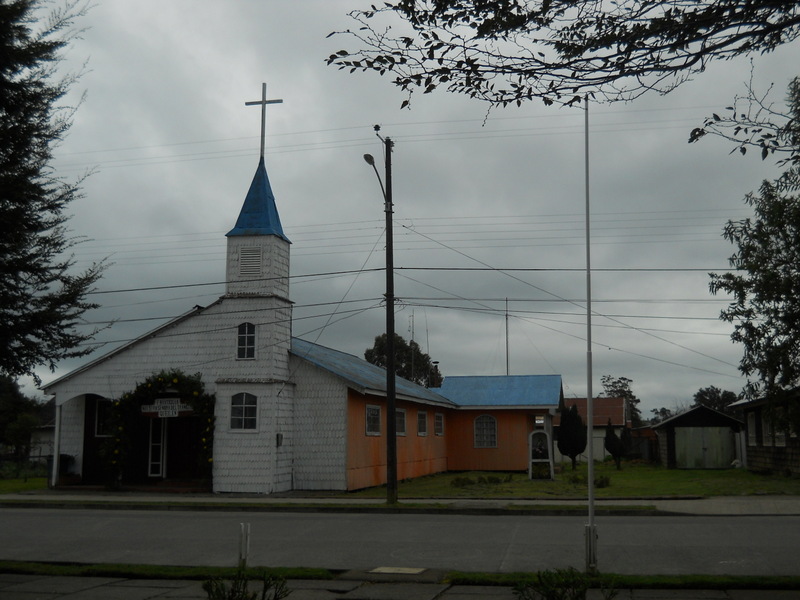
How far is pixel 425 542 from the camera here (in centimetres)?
1487

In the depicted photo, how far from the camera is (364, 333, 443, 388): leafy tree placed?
67.1m

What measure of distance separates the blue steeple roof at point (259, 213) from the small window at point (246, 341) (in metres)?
2.96

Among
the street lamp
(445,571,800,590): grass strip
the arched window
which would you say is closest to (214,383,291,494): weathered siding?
the street lamp

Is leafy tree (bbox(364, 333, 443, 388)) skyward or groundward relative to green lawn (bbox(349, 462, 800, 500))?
skyward

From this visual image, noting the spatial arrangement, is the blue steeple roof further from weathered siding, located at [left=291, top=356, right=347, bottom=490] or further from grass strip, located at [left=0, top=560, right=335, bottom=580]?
grass strip, located at [left=0, top=560, right=335, bottom=580]

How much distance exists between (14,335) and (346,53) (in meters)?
6.29

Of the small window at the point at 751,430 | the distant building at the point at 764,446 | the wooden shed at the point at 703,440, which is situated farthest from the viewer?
the wooden shed at the point at 703,440

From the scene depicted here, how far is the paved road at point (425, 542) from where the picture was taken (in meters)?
12.6

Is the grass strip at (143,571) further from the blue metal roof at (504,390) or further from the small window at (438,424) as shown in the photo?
the blue metal roof at (504,390)

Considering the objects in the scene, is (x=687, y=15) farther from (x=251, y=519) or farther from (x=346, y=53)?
(x=251, y=519)

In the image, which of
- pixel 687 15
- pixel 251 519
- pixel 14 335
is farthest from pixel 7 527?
pixel 687 15

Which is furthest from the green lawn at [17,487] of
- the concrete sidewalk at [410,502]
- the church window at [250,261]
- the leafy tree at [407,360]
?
the leafy tree at [407,360]

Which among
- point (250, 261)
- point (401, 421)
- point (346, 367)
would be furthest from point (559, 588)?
point (401, 421)

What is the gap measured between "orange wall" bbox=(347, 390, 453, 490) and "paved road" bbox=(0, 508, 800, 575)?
732 centimetres
